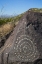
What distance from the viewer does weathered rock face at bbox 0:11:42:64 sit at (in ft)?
22.7

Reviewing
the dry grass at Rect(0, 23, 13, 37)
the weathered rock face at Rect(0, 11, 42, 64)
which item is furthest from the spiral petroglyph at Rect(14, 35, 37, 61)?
the dry grass at Rect(0, 23, 13, 37)

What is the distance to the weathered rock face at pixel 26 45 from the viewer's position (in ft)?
22.7

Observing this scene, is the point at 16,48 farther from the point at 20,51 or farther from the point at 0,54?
the point at 0,54

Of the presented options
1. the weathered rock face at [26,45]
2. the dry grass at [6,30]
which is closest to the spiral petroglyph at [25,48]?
the weathered rock face at [26,45]

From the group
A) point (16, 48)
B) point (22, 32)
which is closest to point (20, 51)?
point (16, 48)

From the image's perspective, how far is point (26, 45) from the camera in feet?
23.1

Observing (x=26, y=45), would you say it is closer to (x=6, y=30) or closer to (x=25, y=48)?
(x=25, y=48)

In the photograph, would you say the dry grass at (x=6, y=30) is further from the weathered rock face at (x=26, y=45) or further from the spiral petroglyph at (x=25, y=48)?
the spiral petroglyph at (x=25, y=48)

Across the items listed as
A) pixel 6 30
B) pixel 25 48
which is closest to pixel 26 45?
pixel 25 48

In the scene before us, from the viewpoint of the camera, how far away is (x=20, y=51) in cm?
702

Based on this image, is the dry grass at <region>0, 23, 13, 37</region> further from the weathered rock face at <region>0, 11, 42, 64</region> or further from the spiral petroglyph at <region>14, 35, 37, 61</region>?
the spiral petroglyph at <region>14, 35, 37, 61</region>

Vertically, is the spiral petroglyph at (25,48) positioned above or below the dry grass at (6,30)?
above

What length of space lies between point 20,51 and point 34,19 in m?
1.21

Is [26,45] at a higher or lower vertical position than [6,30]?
higher
